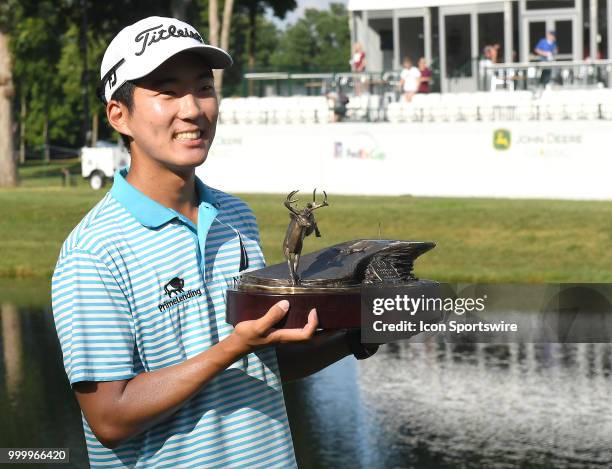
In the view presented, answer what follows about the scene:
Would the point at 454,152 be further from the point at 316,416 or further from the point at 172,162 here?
the point at 172,162

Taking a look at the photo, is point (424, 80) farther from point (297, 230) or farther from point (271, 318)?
point (271, 318)

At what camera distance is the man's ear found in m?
3.51

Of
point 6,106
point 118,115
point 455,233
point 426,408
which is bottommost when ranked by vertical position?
point 426,408

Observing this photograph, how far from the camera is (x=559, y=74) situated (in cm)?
3203

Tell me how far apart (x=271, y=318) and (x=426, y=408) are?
9.74 m

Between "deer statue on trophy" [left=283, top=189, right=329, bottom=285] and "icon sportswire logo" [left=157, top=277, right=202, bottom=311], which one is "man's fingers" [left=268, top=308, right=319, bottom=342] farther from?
"icon sportswire logo" [left=157, top=277, right=202, bottom=311]

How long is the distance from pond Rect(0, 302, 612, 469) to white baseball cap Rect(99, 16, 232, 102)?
724cm

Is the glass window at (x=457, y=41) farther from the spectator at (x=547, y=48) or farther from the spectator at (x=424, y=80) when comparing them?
the spectator at (x=424, y=80)

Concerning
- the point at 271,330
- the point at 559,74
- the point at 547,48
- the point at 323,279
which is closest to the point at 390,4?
the point at 547,48

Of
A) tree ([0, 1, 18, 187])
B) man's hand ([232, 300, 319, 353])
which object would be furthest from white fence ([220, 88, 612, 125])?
man's hand ([232, 300, 319, 353])

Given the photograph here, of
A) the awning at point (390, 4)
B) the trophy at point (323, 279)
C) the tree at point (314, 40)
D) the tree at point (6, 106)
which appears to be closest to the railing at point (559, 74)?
the awning at point (390, 4)

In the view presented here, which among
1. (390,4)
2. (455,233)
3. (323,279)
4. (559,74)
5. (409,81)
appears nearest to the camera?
(323,279)

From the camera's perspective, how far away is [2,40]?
39.0 metres

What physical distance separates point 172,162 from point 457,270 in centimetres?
1873
